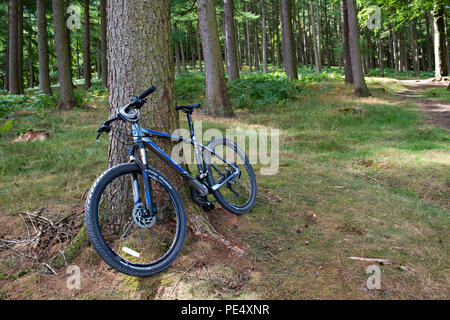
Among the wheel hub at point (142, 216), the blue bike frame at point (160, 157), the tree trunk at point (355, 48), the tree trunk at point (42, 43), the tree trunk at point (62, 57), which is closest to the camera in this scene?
the wheel hub at point (142, 216)

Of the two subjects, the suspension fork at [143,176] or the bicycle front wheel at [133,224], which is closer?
the bicycle front wheel at [133,224]

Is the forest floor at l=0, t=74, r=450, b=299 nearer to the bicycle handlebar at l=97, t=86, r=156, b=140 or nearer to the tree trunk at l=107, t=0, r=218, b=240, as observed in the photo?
the tree trunk at l=107, t=0, r=218, b=240

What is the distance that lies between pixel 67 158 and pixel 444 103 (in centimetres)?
1435

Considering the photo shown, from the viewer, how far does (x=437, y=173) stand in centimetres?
560

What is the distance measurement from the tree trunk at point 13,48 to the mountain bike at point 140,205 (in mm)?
16220

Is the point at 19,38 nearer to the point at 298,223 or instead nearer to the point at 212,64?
the point at 212,64

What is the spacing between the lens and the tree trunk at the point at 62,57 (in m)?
11.2

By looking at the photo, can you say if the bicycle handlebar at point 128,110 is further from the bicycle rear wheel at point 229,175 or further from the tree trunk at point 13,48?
the tree trunk at point 13,48

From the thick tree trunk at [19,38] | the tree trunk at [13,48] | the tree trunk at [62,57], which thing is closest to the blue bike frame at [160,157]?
the tree trunk at [62,57]

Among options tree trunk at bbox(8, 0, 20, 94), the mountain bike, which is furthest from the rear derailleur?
tree trunk at bbox(8, 0, 20, 94)

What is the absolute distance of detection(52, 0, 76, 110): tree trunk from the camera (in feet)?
36.9

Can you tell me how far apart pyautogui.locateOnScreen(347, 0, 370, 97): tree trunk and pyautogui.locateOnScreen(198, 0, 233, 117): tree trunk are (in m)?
6.12

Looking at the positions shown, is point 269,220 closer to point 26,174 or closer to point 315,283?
point 315,283
